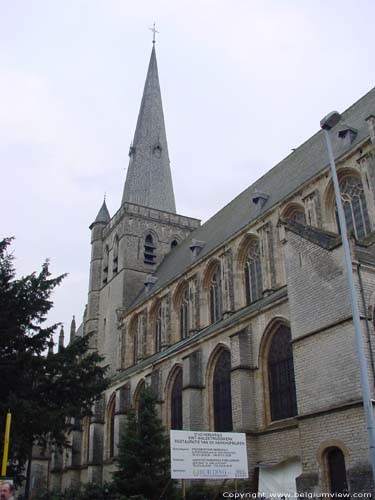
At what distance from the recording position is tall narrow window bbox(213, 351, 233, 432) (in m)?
20.1

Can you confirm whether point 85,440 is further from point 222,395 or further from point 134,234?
point 222,395

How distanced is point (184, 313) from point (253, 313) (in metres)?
9.83

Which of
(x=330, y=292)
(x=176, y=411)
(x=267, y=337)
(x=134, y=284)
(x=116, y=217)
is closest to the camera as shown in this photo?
(x=330, y=292)

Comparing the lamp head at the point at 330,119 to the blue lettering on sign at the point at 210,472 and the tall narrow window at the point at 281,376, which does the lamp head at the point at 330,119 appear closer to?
the blue lettering on sign at the point at 210,472

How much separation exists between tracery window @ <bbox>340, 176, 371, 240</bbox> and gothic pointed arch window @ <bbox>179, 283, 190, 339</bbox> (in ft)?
36.7

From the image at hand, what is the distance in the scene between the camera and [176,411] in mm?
24000

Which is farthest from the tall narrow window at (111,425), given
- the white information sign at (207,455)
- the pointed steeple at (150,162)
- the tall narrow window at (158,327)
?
the white information sign at (207,455)

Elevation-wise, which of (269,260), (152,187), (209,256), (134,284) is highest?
(152,187)

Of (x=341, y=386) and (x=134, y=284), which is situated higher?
(x=134, y=284)

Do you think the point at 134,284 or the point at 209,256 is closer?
the point at 209,256

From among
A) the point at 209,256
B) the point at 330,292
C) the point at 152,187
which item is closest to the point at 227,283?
the point at 209,256

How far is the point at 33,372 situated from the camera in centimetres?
1706

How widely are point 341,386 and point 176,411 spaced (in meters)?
12.7

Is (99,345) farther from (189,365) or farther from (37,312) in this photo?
(37,312)
